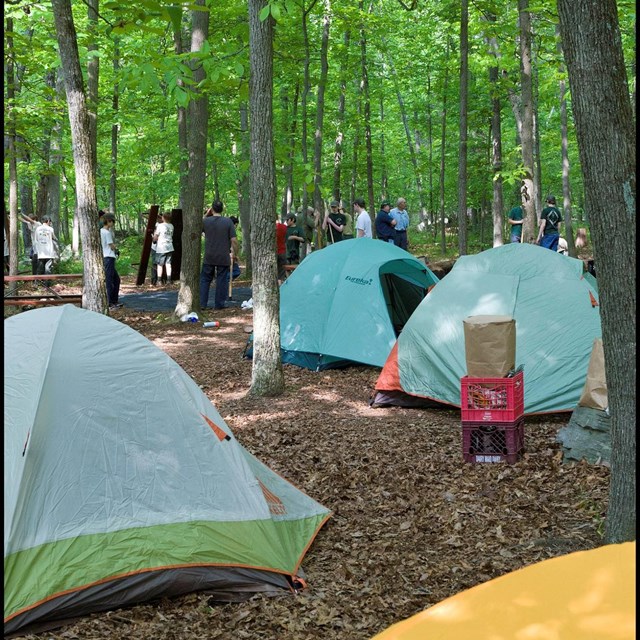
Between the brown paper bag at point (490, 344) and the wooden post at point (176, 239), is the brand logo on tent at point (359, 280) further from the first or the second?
the wooden post at point (176, 239)

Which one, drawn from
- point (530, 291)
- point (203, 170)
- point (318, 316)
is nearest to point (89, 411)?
point (530, 291)

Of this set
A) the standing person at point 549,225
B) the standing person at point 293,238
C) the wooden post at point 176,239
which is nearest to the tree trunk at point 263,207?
the standing person at point 293,238

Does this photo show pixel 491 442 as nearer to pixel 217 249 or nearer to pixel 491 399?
pixel 491 399

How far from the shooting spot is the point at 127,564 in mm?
4277

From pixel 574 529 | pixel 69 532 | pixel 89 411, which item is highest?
pixel 89 411

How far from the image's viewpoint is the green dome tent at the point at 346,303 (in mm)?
10383

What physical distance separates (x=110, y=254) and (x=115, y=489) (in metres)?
11.4

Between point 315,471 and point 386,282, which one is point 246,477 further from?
point 386,282

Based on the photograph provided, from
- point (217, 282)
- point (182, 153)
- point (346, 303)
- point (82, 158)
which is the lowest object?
point (346, 303)

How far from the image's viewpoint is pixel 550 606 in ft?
6.39

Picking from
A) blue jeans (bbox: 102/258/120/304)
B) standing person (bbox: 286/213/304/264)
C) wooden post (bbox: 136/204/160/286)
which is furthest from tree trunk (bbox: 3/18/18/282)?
standing person (bbox: 286/213/304/264)

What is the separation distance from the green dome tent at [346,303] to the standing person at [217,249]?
12.6 ft

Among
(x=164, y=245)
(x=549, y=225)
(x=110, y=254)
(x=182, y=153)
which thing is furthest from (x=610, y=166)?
(x=164, y=245)

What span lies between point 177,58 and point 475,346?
3.59 m
